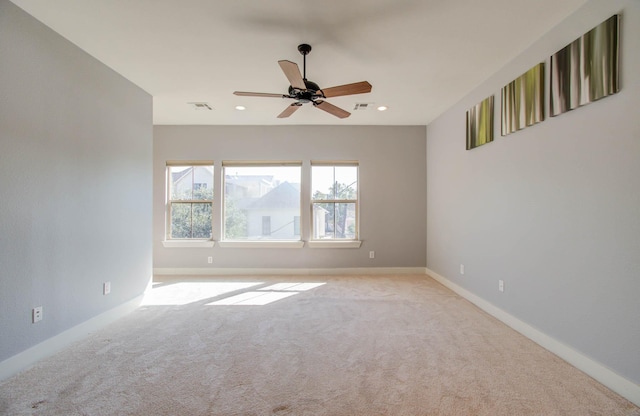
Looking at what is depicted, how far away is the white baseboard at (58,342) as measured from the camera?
2061mm

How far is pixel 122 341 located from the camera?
2.59 meters

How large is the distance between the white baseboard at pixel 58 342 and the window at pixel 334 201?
3100mm

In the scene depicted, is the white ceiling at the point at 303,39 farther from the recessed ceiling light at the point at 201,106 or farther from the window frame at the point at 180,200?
the window frame at the point at 180,200

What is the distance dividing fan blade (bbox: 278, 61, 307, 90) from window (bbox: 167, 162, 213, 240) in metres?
3.21

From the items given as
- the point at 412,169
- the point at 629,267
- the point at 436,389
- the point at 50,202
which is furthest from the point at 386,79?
the point at 50,202

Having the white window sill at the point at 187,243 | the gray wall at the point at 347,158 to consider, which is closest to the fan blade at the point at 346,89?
the gray wall at the point at 347,158

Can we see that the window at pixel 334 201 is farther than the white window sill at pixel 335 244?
Yes

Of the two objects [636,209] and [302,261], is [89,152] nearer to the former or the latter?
[302,261]

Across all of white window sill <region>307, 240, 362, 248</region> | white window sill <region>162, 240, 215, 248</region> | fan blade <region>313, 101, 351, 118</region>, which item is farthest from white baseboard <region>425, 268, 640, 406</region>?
white window sill <region>162, 240, 215, 248</region>

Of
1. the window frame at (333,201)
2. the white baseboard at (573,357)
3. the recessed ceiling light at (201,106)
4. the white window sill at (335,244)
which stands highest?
the recessed ceiling light at (201,106)

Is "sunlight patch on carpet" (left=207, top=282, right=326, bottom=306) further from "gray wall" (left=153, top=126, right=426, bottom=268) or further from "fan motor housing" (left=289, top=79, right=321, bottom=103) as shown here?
"fan motor housing" (left=289, top=79, right=321, bottom=103)

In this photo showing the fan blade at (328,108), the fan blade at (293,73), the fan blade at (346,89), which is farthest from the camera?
the fan blade at (328,108)

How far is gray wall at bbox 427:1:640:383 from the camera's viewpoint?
1808 mm

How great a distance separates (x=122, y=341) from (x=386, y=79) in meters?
3.81
